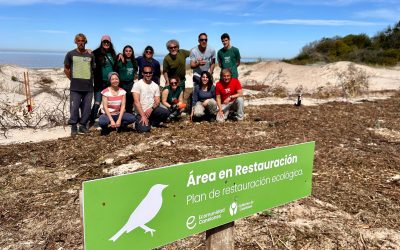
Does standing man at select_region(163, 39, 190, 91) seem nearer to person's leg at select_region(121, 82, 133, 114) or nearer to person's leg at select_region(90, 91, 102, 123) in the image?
person's leg at select_region(121, 82, 133, 114)

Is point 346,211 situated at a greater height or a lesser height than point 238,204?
lesser

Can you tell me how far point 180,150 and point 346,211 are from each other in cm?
261

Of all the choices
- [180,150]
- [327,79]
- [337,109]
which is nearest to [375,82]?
[327,79]

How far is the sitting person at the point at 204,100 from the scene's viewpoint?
7.74m

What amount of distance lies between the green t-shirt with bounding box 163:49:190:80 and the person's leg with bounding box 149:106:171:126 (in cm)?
101

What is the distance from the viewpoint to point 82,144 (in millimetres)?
6086

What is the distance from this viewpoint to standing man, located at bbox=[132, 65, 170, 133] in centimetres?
675

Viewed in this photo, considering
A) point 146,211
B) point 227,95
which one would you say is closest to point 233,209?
point 146,211

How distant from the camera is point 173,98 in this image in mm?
7695

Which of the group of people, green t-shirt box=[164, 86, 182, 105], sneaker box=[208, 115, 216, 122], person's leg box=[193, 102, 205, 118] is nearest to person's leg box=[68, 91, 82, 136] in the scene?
the group of people

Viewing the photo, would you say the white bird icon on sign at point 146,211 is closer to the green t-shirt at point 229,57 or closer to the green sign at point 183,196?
the green sign at point 183,196

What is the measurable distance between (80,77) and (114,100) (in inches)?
28.9

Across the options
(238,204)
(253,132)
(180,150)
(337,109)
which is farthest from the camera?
(337,109)

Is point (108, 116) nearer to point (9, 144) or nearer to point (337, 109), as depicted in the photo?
point (9, 144)
